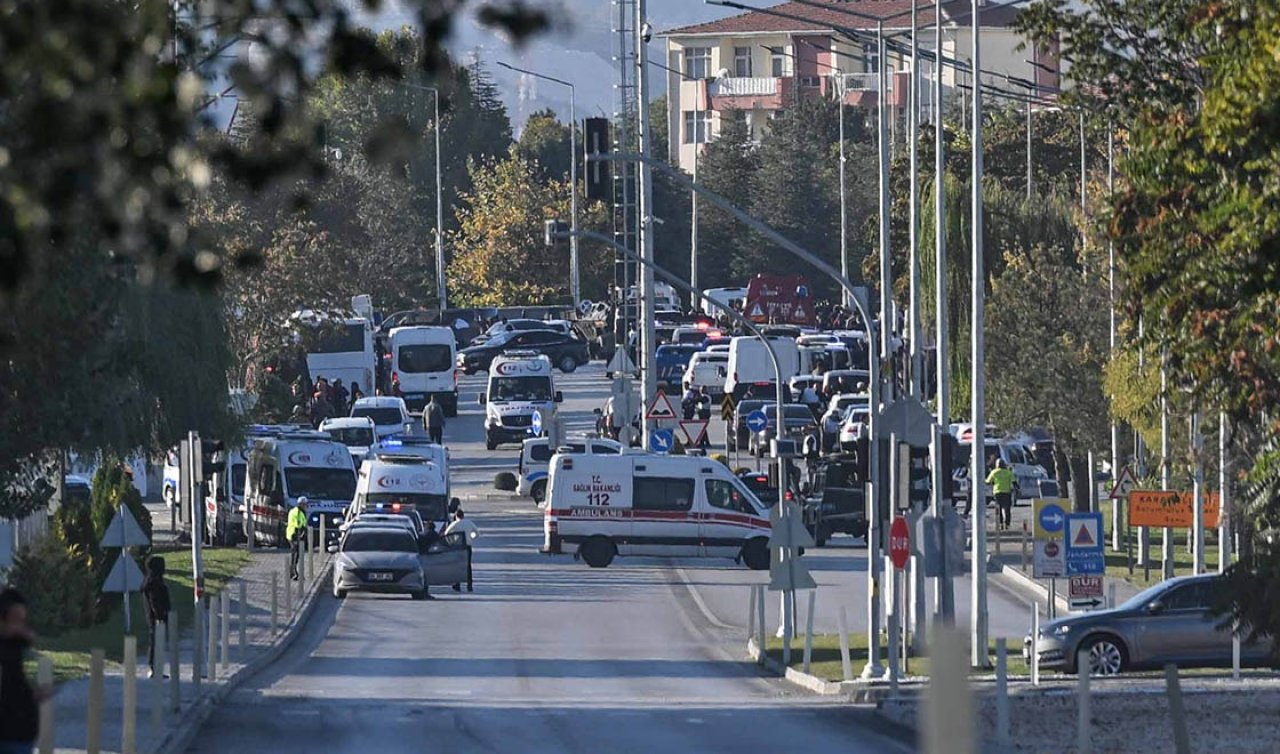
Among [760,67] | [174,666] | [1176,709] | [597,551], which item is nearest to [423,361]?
[597,551]

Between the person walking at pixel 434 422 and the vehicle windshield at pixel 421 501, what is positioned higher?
the person walking at pixel 434 422

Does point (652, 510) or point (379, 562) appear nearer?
point (379, 562)

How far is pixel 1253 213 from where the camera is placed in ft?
54.1

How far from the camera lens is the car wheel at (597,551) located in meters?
47.3

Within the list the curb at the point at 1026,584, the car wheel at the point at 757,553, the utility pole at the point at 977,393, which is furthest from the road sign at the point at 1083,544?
the car wheel at the point at 757,553

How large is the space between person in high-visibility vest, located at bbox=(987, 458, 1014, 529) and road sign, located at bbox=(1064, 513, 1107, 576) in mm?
23720

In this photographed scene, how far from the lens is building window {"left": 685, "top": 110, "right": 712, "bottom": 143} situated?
14775cm

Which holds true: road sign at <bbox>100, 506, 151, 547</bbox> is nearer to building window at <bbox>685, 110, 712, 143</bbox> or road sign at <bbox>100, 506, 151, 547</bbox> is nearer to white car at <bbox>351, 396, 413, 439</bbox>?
white car at <bbox>351, 396, 413, 439</bbox>

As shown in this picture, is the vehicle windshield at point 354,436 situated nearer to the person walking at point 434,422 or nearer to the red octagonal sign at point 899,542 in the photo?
the person walking at point 434,422

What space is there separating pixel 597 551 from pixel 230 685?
776 inches

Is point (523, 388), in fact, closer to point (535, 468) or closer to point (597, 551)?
point (535, 468)

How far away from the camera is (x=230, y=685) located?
28.1 meters

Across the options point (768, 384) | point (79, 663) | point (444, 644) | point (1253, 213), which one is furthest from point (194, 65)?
point (768, 384)

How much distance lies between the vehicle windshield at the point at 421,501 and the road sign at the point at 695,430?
8.87 m
